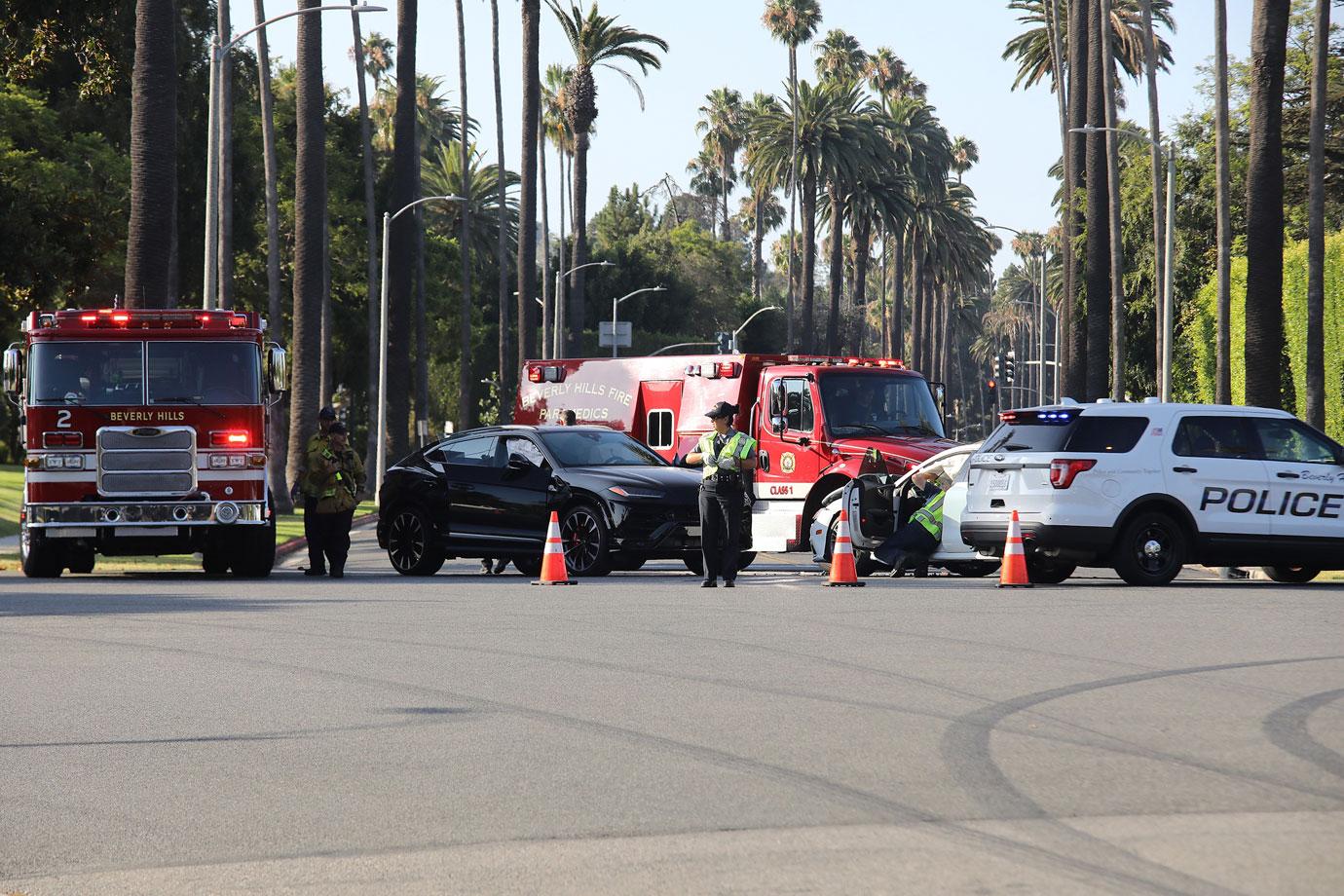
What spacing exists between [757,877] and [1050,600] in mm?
11234

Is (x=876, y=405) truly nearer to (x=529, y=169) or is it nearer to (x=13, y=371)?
(x=13, y=371)

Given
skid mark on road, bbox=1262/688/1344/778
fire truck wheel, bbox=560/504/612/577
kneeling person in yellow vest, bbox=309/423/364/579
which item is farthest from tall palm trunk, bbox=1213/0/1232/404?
skid mark on road, bbox=1262/688/1344/778

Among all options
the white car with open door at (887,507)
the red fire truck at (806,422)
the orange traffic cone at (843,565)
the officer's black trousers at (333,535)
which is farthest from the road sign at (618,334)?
the orange traffic cone at (843,565)

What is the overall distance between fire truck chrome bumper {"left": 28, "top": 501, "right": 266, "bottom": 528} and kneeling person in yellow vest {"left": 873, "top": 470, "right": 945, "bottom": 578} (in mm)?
7137

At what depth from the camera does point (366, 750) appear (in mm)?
8930

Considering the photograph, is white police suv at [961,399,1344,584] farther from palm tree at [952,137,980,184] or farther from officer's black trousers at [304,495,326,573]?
palm tree at [952,137,980,184]

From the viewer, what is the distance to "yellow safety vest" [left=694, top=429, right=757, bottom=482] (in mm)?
18634

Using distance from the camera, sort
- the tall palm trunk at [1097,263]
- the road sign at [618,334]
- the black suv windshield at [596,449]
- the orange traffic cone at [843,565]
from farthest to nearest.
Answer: the road sign at [618,334] < the tall palm trunk at [1097,263] < the black suv windshield at [596,449] < the orange traffic cone at [843,565]

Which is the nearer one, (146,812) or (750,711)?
(146,812)

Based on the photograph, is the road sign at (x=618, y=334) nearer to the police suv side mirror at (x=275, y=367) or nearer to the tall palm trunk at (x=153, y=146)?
the tall palm trunk at (x=153, y=146)

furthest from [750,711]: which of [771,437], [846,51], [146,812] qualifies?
[846,51]

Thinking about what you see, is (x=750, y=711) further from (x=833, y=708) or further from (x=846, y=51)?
(x=846, y=51)

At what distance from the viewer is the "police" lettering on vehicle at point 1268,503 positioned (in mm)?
18812

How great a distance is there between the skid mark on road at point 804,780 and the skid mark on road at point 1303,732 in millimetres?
2089
